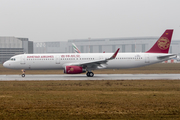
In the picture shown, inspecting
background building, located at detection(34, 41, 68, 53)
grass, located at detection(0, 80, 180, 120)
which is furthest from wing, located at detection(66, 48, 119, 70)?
background building, located at detection(34, 41, 68, 53)

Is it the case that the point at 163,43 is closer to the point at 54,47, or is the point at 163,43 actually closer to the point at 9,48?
the point at 9,48

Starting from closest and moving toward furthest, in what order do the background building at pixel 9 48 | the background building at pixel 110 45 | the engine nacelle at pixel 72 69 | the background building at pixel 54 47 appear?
1. the engine nacelle at pixel 72 69
2. the background building at pixel 9 48
3. the background building at pixel 110 45
4. the background building at pixel 54 47

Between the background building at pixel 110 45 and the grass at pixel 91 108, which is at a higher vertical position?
the background building at pixel 110 45

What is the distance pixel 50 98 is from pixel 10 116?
4.43 meters

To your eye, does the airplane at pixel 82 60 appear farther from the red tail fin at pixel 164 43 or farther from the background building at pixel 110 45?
the background building at pixel 110 45

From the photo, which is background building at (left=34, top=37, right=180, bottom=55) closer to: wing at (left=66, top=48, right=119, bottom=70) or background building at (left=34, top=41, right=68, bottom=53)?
background building at (left=34, top=41, right=68, bottom=53)

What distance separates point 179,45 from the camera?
15838cm

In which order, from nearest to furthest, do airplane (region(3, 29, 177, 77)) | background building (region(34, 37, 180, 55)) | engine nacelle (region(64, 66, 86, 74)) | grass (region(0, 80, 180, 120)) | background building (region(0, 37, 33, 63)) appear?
1. grass (region(0, 80, 180, 120))
2. engine nacelle (region(64, 66, 86, 74))
3. airplane (region(3, 29, 177, 77))
4. background building (region(0, 37, 33, 63))
5. background building (region(34, 37, 180, 55))

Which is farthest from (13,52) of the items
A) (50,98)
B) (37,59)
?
(50,98)

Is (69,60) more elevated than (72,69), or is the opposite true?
(69,60)

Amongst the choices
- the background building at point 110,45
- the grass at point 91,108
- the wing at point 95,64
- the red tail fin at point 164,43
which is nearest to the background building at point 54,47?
the background building at point 110,45

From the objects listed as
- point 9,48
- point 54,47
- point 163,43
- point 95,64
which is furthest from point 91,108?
point 54,47

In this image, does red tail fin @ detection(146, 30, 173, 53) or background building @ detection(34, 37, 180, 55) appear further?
background building @ detection(34, 37, 180, 55)

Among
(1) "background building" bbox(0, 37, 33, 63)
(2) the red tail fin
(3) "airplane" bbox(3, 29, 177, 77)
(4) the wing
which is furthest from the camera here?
(1) "background building" bbox(0, 37, 33, 63)
